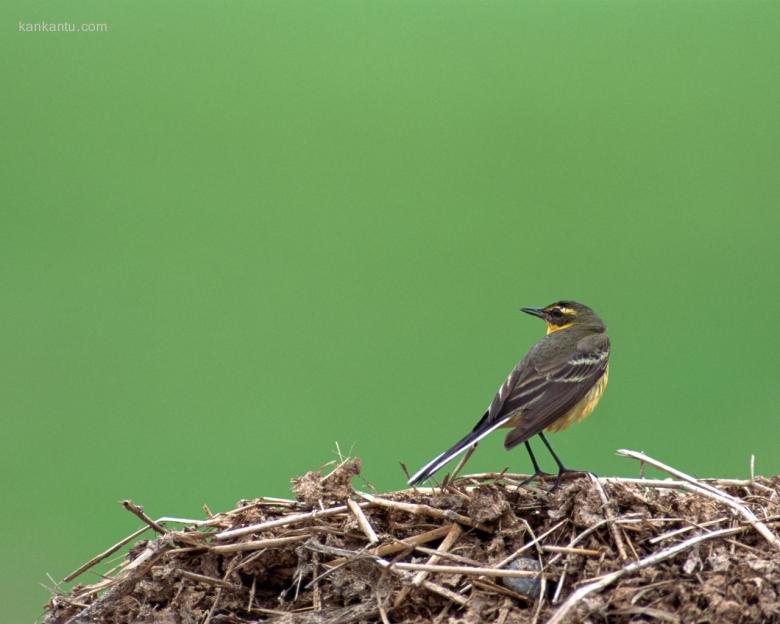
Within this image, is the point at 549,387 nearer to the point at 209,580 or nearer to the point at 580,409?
the point at 580,409

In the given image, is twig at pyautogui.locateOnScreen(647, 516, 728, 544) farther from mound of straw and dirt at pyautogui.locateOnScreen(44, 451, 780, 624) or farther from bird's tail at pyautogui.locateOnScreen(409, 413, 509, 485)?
bird's tail at pyautogui.locateOnScreen(409, 413, 509, 485)

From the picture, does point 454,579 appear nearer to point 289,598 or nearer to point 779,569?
point 289,598

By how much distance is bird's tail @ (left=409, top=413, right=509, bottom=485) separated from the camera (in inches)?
207

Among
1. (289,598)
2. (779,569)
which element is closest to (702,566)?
(779,569)

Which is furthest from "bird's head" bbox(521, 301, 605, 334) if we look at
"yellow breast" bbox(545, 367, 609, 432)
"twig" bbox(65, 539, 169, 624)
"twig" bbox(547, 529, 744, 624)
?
"twig" bbox(65, 539, 169, 624)

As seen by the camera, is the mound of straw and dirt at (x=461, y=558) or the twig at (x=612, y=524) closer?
the mound of straw and dirt at (x=461, y=558)

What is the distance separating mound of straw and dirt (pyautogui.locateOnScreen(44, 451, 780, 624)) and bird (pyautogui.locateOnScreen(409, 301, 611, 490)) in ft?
1.26

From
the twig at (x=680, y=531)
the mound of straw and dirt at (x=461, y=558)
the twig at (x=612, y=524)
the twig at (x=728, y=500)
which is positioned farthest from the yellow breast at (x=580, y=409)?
the twig at (x=680, y=531)

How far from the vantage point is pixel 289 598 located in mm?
4938

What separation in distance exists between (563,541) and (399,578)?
780 millimetres

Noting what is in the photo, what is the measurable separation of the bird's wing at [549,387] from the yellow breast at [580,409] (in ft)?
0.19

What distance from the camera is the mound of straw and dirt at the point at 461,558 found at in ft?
14.1

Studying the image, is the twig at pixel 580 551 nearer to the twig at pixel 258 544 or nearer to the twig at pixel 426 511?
the twig at pixel 426 511

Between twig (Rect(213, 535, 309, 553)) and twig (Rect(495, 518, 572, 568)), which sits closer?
twig (Rect(495, 518, 572, 568))
